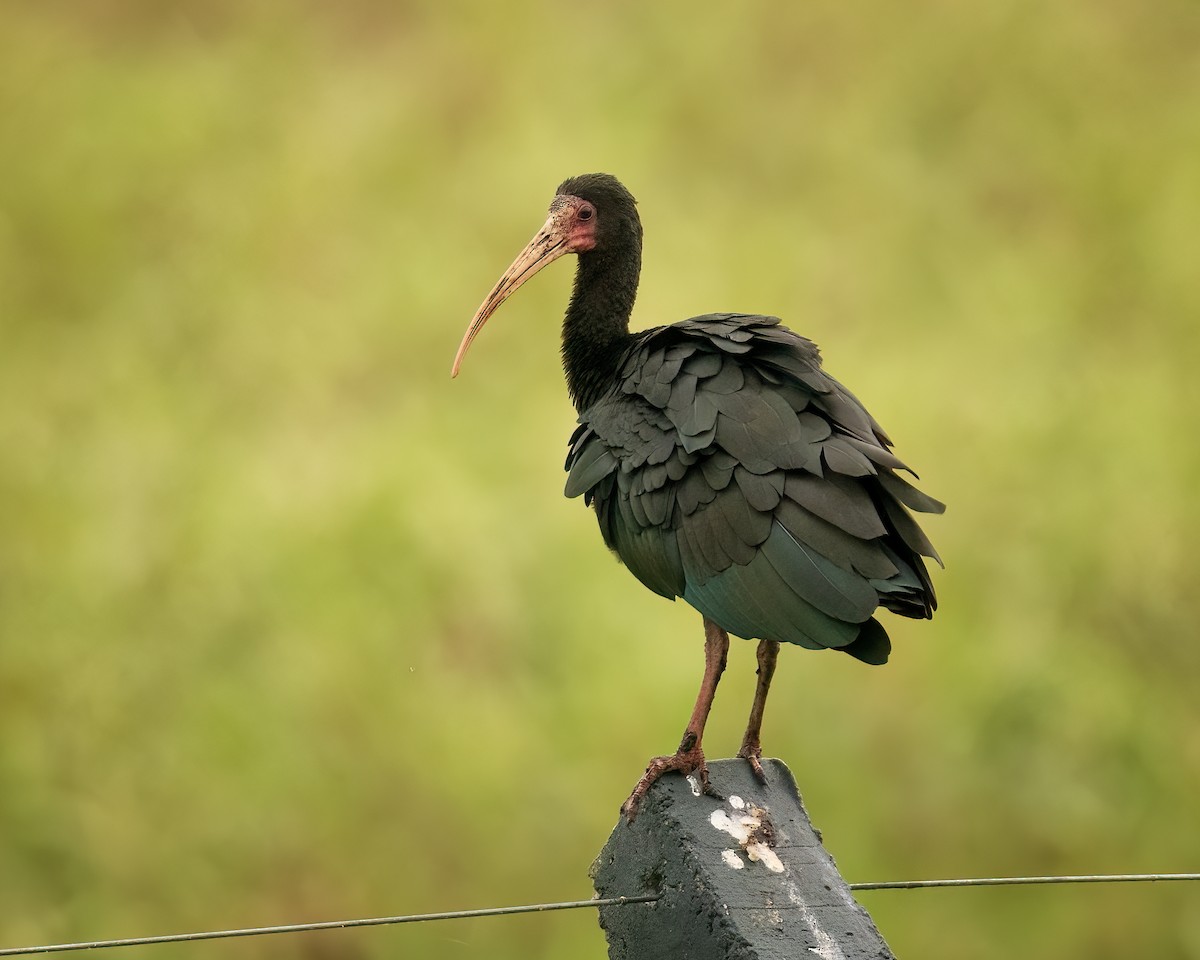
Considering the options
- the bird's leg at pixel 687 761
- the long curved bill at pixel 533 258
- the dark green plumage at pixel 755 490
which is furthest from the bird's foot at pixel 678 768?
the long curved bill at pixel 533 258

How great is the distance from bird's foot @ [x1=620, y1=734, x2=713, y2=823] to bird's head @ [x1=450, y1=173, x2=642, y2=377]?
178cm

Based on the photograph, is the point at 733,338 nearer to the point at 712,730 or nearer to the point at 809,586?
the point at 809,586

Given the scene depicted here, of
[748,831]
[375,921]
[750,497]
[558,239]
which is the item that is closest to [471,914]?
[375,921]

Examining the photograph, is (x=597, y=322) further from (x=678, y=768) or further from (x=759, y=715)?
(x=678, y=768)

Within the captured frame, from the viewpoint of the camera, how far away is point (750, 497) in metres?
3.74

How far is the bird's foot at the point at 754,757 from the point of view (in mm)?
3535

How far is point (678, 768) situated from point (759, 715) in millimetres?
466

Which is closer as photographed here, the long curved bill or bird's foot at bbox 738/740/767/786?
bird's foot at bbox 738/740/767/786

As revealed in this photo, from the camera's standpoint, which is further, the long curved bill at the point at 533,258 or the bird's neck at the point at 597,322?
the long curved bill at the point at 533,258

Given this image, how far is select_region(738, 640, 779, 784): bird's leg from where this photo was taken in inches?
143

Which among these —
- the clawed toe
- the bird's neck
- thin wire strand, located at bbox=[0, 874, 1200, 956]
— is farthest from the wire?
the bird's neck

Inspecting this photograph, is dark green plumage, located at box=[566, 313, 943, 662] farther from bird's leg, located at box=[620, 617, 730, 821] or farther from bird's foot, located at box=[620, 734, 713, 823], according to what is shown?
bird's foot, located at box=[620, 734, 713, 823]

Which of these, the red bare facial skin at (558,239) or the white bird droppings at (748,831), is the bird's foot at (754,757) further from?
the red bare facial skin at (558,239)

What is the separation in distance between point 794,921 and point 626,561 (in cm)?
137
